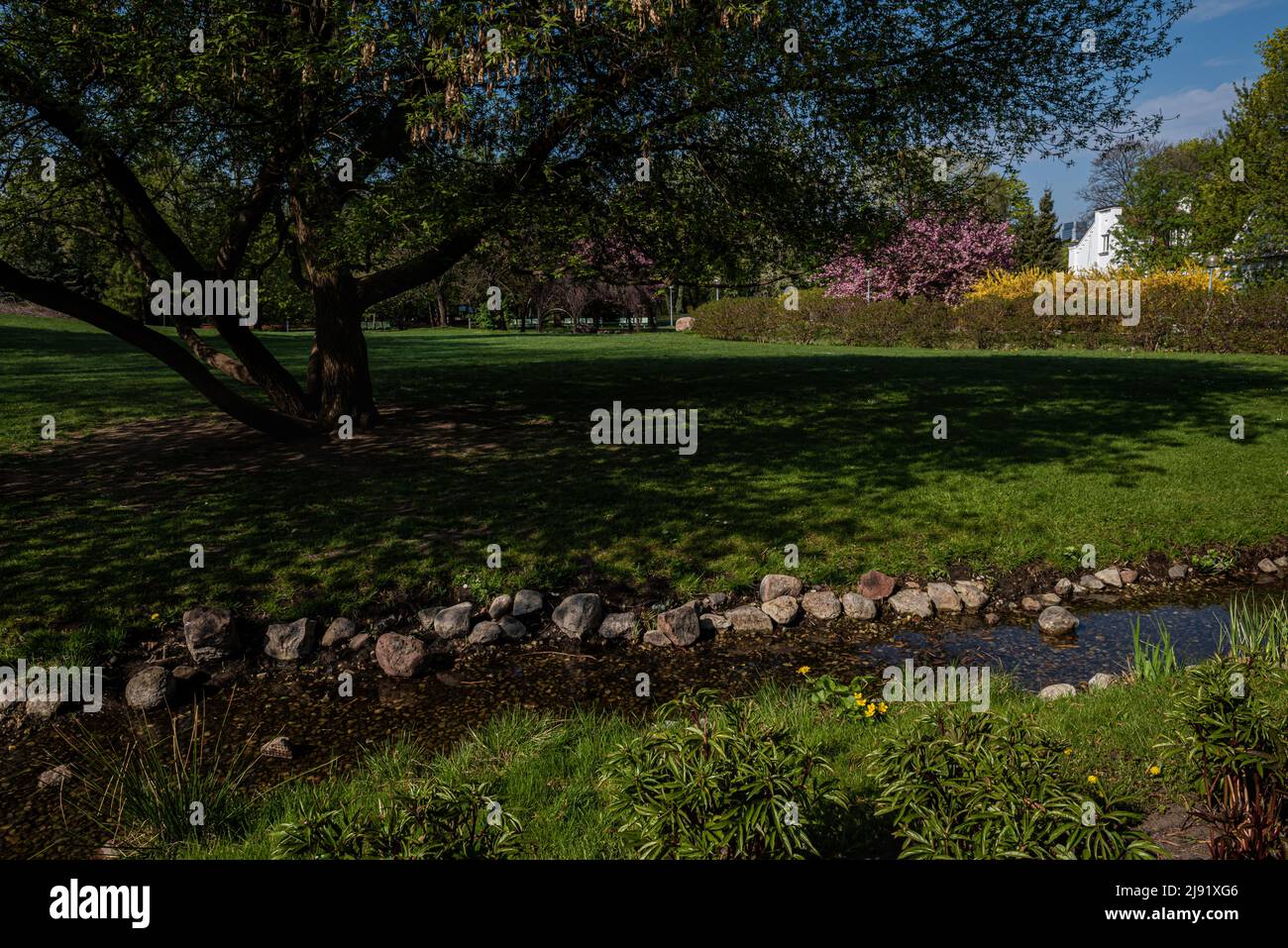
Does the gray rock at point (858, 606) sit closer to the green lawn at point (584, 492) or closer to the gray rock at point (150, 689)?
the green lawn at point (584, 492)

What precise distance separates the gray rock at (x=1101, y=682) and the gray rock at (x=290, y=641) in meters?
6.84

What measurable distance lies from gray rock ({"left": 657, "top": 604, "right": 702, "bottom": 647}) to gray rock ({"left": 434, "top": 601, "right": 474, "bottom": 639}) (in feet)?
6.29

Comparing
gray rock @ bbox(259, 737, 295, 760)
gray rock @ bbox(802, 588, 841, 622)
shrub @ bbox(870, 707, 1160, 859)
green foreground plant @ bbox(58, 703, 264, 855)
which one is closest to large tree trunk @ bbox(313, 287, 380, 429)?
green foreground plant @ bbox(58, 703, 264, 855)

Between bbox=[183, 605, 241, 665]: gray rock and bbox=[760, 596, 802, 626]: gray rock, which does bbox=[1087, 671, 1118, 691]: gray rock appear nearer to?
bbox=[760, 596, 802, 626]: gray rock

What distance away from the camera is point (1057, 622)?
7977mm

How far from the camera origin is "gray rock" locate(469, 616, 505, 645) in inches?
303

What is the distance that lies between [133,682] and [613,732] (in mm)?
4134

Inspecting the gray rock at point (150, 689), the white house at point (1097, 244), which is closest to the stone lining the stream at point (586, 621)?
the gray rock at point (150, 689)

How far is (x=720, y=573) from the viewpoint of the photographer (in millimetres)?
8812

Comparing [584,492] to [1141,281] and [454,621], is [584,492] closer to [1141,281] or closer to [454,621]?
[454,621]
